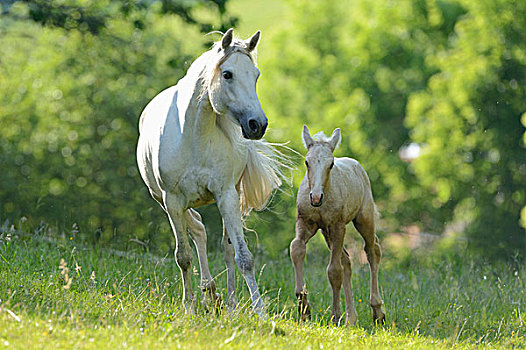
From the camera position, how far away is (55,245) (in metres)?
9.09

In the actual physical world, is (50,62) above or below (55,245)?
above

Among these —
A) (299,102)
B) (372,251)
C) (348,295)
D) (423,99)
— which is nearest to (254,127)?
(348,295)

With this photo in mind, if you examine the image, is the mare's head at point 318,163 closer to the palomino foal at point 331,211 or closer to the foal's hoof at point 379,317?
the palomino foal at point 331,211

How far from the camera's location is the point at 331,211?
6.90 m

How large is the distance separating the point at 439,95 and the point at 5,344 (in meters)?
22.9

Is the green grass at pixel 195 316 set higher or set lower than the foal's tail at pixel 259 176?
lower

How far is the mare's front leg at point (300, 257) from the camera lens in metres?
6.71

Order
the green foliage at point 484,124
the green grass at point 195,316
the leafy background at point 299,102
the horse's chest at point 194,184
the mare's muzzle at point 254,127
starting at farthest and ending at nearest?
the green foliage at point 484,124 → the leafy background at point 299,102 → the horse's chest at point 194,184 → the mare's muzzle at point 254,127 → the green grass at point 195,316

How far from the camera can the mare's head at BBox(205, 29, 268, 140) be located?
5.91m

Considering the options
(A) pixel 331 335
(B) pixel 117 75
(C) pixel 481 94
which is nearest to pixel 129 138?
(B) pixel 117 75

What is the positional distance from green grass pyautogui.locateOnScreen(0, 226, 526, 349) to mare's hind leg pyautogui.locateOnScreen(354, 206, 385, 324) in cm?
18

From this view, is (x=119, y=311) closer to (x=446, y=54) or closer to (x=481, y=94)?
(x=481, y=94)

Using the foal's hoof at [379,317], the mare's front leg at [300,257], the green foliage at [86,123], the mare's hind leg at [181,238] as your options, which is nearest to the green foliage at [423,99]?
the green foliage at [86,123]

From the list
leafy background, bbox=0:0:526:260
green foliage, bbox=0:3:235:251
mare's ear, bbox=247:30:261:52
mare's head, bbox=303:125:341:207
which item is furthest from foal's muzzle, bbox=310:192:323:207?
green foliage, bbox=0:3:235:251
